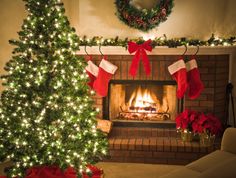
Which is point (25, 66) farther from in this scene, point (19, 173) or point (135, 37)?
point (135, 37)

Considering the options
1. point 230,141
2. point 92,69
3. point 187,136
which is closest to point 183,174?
point 230,141

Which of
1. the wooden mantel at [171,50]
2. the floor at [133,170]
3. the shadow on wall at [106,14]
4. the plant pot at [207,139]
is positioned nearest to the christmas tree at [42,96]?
the floor at [133,170]

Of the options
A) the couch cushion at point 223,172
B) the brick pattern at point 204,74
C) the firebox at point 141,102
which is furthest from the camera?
the firebox at point 141,102

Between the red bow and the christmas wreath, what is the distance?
30 cm

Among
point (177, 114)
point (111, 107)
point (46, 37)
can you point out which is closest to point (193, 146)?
point (177, 114)

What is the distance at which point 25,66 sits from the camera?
277cm

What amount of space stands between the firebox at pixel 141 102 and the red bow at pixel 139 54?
0.45 meters

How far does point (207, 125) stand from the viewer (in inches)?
147

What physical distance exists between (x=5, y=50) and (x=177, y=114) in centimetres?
237

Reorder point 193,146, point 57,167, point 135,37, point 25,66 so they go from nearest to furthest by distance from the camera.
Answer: point 25,66 < point 57,167 < point 193,146 < point 135,37

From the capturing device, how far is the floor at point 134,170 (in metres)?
3.46

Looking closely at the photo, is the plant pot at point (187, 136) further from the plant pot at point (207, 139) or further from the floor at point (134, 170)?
the floor at point (134, 170)

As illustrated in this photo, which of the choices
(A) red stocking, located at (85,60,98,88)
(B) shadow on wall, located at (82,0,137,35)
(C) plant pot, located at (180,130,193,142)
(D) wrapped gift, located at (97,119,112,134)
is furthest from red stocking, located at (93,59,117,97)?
(C) plant pot, located at (180,130,193,142)

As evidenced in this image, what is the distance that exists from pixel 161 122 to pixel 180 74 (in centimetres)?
75
